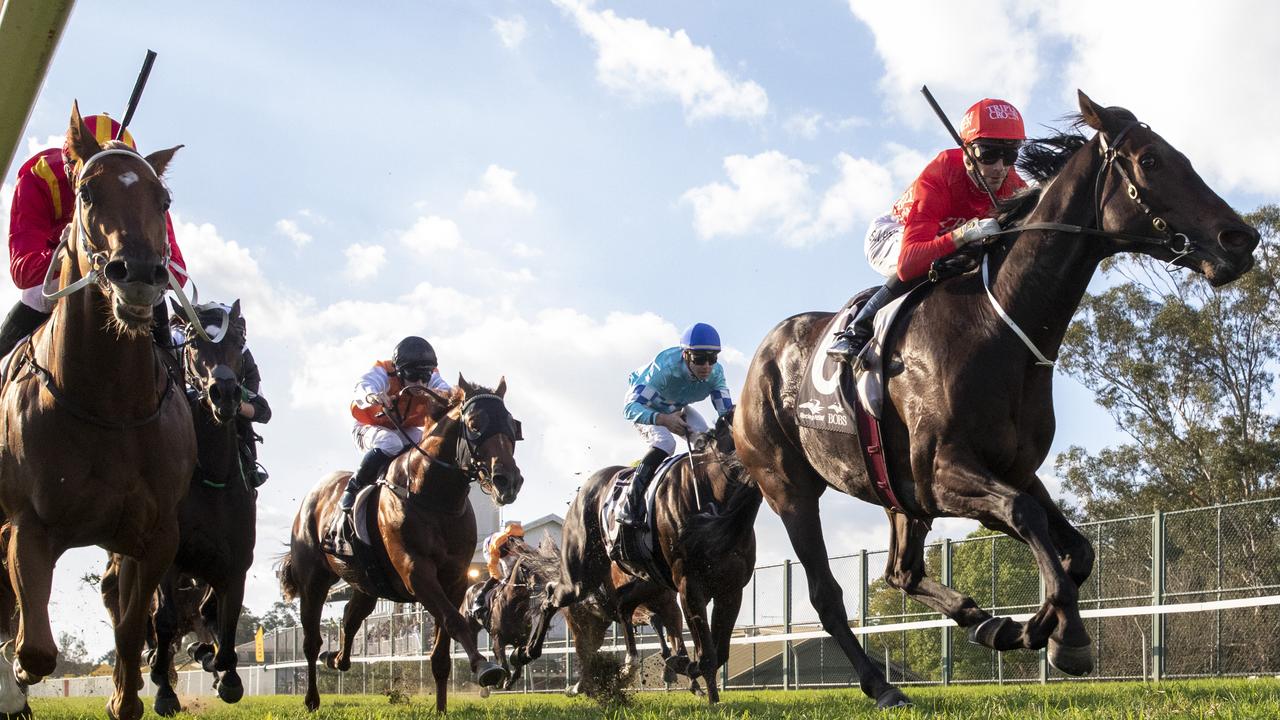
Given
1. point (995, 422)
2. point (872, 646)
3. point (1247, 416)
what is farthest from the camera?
point (1247, 416)

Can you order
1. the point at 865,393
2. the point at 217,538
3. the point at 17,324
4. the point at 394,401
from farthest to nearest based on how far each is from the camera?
the point at 394,401 → the point at 217,538 → the point at 17,324 → the point at 865,393

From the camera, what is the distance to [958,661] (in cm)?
1498

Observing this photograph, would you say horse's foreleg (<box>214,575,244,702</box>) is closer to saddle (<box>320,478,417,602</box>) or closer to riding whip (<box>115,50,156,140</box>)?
saddle (<box>320,478,417,602</box>)

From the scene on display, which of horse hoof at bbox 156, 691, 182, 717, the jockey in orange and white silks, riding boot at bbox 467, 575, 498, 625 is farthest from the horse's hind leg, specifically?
riding boot at bbox 467, 575, 498, 625

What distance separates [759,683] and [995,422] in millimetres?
13221

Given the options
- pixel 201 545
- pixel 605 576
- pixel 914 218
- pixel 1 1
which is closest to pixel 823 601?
pixel 914 218

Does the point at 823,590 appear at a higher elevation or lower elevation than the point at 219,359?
lower

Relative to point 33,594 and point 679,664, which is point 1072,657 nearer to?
point 33,594

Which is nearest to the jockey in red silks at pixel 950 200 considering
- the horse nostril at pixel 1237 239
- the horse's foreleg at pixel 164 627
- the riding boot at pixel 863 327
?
the riding boot at pixel 863 327

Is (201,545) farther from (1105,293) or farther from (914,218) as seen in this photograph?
(1105,293)

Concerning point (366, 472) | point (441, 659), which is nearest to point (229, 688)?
point (441, 659)

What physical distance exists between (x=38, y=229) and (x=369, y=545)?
169 inches

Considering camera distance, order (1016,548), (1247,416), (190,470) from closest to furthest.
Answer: (190,470)
(1016,548)
(1247,416)

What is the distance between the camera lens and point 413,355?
10531mm
